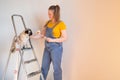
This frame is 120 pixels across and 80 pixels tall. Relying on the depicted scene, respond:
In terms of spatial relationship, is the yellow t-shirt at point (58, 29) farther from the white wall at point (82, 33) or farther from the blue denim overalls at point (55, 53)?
the white wall at point (82, 33)

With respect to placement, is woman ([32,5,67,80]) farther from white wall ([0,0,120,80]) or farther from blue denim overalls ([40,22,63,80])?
white wall ([0,0,120,80])

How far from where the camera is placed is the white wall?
2756mm

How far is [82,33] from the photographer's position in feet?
9.68

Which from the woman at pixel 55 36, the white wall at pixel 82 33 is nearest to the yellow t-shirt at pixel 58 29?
the woman at pixel 55 36

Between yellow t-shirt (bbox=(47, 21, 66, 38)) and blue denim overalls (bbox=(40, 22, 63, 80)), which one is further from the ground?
yellow t-shirt (bbox=(47, 21, 66, 38))

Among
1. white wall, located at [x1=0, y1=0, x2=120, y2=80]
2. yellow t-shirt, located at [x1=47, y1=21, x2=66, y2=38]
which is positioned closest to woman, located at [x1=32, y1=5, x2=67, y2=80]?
yellow t-shirt, located at [x1=47, y1=21, x2=66, y2=38]

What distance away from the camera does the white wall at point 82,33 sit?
2756 millimetres

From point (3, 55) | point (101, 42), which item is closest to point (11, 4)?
point (3, 55)

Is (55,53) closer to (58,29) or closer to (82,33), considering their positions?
(58,29)

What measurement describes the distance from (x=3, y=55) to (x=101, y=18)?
174cm

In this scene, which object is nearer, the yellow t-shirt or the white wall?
the yellow t-shirt

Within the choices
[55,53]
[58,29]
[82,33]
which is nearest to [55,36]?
[58,29]

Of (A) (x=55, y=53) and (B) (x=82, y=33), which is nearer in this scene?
(A) (x=55, y=53)

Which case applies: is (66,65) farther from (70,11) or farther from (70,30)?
(70,11)
